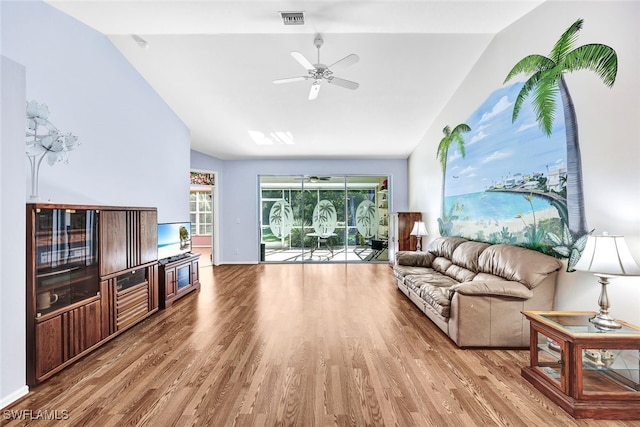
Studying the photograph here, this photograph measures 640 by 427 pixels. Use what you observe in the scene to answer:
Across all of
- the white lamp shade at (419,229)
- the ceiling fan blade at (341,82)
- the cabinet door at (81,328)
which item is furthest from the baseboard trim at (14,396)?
the white lamp shade at (419,229)

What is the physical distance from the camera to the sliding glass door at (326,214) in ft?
25.0

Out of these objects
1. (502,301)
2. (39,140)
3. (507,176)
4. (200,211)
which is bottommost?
(502,301)

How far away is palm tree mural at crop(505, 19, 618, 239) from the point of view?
2.38m

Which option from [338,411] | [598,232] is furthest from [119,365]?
[598,232]

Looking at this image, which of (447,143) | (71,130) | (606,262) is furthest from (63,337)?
(447,143)

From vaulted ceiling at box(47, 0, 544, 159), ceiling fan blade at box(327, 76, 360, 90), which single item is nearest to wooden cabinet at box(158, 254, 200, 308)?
vaulted ceiling at box(47, 0, 544, 159)

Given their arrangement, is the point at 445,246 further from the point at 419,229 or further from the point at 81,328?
the point at 81,328

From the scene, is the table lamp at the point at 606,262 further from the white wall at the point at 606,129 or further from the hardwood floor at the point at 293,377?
the hardwood floor at the point at 293,377

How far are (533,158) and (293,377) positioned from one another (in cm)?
329

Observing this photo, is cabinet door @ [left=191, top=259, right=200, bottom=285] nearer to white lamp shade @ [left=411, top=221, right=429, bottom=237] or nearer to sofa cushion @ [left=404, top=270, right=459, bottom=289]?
sofa cushion @ [left=404, top=270, right=459, bottom=289]

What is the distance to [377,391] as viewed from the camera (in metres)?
2.12

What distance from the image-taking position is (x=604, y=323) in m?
2.05

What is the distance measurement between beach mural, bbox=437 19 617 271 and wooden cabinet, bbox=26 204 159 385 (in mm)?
4587

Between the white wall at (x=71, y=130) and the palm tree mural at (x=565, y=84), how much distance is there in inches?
181
